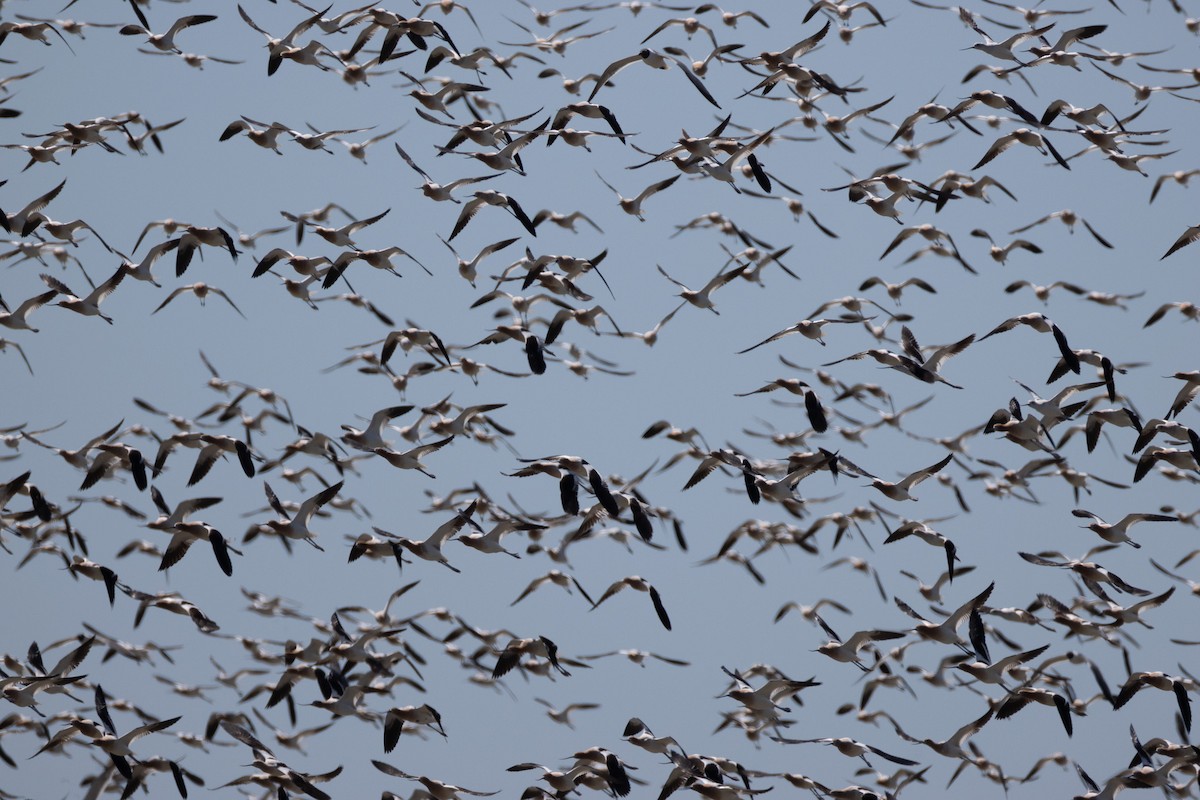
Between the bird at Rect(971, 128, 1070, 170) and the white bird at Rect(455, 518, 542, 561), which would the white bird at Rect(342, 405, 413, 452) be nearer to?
the white bird at Rect(455, 518, 542, 561)

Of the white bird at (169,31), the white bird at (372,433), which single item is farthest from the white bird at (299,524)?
the white bird at (169,31)

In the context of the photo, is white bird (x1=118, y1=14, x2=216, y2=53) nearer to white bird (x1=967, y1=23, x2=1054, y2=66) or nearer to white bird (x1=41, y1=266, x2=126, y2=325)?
white bird (x1=41, y1=266, x2=126, y2=325)

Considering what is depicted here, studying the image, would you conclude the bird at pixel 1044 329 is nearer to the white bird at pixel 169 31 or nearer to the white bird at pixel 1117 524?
the white bird at pixel 1117 524

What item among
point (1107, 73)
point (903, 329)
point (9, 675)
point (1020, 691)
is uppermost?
point (1107, 73)

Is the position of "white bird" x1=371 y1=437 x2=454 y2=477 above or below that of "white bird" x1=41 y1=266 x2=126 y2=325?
below

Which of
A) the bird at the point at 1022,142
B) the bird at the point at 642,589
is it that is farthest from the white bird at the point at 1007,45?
the bird at the point at 642,589

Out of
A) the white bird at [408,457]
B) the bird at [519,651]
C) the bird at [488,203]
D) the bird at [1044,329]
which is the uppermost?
the bird at [488,203]

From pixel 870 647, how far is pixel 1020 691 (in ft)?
Result: 10.3

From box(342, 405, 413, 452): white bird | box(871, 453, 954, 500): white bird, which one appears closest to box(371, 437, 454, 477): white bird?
box(342, 405, 413, 452): white bird

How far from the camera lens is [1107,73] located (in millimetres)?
27594

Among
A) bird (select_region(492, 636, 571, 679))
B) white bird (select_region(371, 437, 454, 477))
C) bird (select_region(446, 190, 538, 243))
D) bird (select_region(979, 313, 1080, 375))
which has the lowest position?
bird (select_region(492, 636, 571, 679))

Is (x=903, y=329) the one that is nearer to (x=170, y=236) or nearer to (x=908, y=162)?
(x=908, y=162)

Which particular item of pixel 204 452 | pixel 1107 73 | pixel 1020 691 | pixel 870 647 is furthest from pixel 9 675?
pixel 1107 73

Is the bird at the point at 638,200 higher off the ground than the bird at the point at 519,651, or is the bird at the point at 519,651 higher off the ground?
the bird at the point at 638,200
